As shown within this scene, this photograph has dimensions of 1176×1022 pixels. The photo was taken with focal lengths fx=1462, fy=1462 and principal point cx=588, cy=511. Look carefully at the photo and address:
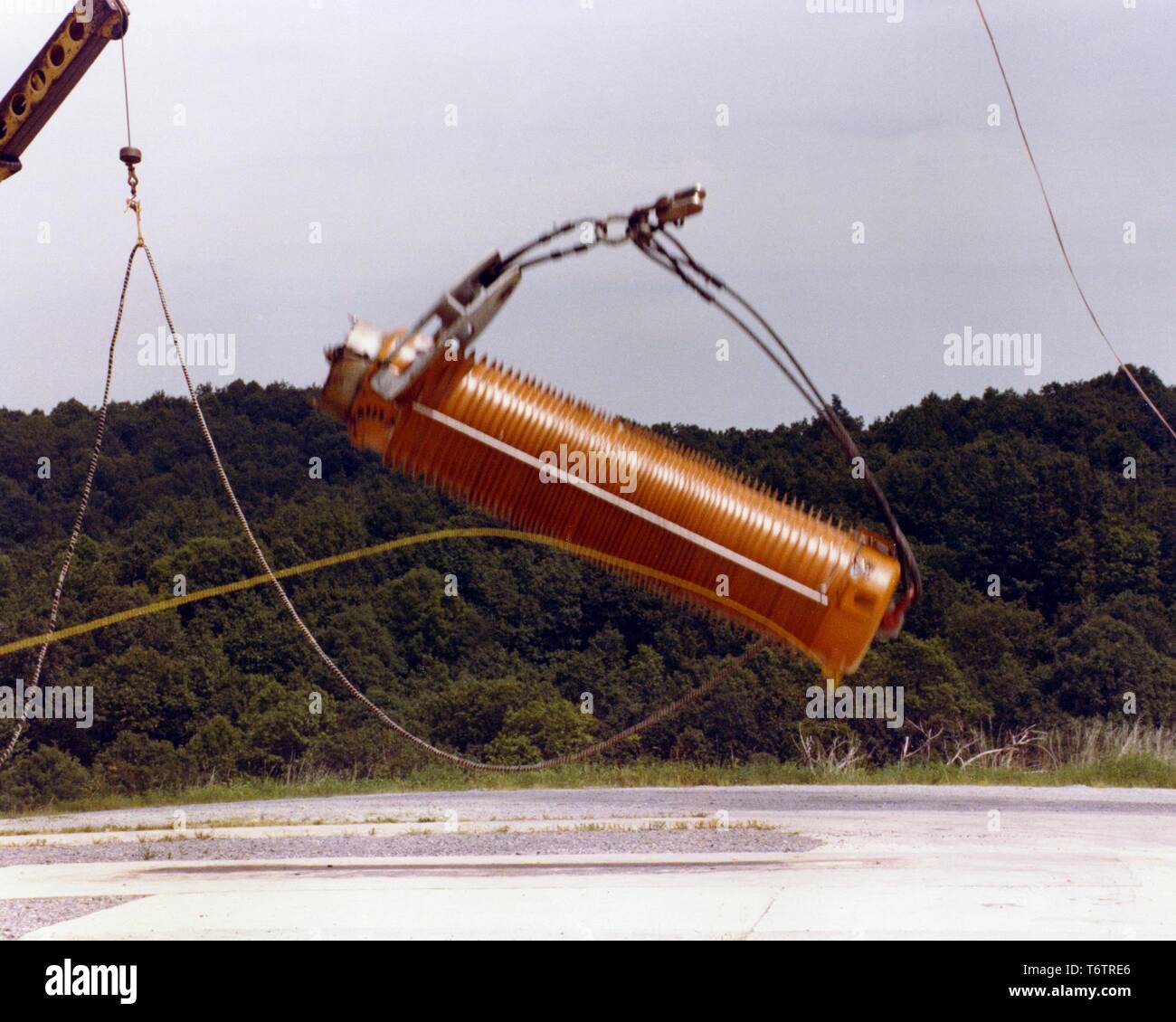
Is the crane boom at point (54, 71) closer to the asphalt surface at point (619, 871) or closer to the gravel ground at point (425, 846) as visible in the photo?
the asphalt surface at point (619, 871)

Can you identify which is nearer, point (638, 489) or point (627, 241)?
point (638, 489)

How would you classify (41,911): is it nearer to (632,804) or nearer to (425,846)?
(425,846)

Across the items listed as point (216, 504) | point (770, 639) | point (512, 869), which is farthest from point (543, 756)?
point (770, 639)

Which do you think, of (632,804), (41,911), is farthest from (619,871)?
(632,804)

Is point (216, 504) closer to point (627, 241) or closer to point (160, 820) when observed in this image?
point (160, 820)

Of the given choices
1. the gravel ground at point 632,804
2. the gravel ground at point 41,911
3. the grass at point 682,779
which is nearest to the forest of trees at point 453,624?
the grass at point 682,779

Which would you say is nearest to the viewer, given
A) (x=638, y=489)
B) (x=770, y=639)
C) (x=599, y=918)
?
(x=638, y=489)

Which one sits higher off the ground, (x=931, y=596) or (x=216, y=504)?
(x=216, y=504)
